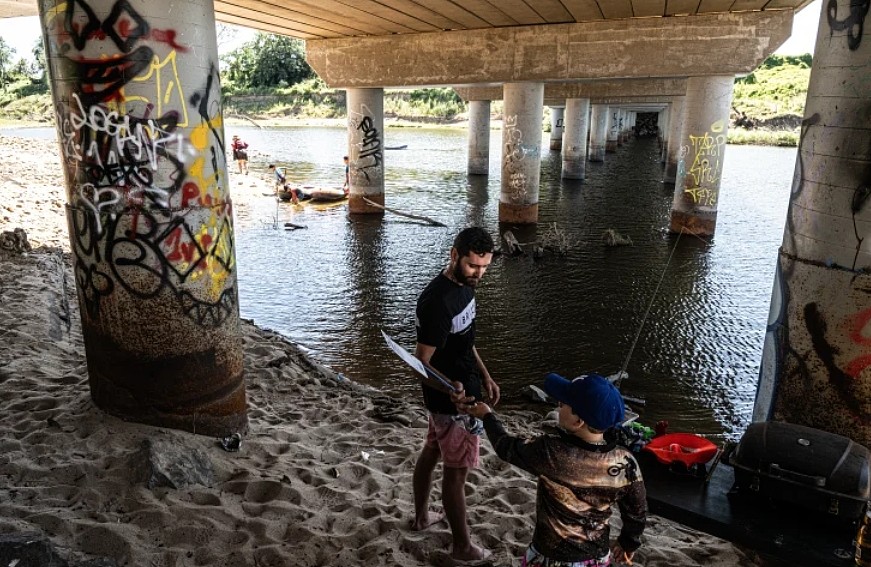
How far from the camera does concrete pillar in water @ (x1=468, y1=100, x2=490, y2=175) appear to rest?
2884 cm

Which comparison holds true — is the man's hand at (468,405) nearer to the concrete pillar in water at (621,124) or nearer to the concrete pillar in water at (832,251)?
the concrete pillar in water at (832,251)

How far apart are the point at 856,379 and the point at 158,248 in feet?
16.3

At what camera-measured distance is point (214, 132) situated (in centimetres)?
469

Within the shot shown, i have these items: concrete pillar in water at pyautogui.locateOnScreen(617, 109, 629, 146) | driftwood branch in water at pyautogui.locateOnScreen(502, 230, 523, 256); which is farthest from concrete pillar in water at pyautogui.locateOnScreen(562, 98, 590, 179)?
concrete pillar in water at pyautogui.locateOnScreen(617, 109, 629, 146)

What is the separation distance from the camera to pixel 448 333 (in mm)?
3607

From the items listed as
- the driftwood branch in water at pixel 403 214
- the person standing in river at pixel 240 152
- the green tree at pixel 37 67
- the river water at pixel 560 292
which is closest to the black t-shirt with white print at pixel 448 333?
the river water at pixel 560 292

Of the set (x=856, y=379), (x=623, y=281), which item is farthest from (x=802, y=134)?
(x=623, y=281)

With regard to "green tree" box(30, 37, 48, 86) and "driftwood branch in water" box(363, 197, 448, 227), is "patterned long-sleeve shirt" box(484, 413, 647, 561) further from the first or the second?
"green tree" box(30, 37, 48, 86)

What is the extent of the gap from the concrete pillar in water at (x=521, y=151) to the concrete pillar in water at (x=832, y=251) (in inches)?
511

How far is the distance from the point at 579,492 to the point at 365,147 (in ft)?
57.2

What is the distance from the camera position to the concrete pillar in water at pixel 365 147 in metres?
18.7

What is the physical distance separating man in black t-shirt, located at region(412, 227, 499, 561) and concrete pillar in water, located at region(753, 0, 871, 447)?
228cm

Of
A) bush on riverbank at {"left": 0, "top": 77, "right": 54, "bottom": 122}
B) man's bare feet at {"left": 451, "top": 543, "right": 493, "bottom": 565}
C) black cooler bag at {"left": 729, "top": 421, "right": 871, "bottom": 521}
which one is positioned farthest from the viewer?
bush on riverbank at {"left": 0, "top": 77, "right": 54, "bottom": 122}

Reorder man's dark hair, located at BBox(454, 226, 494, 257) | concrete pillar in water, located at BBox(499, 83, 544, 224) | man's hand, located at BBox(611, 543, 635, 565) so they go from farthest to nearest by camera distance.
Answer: concrete pillar in water, located at BBox(499, 83, 544, 224) → man's dark hair, located at BBox(454, 226, 494, 257) → man's hand, located at BBox(611, 543, 635, 565)
